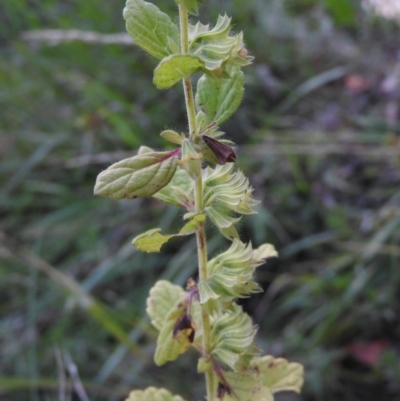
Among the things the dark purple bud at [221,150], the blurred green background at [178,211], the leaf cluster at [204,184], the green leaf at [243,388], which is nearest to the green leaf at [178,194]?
the leaf cluster at [204,184]

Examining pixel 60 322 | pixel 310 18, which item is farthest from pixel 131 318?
pixel 310 18

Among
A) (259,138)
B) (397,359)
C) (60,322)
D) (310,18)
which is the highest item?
(310,18)

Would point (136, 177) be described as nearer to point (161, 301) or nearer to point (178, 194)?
point (178, 194)

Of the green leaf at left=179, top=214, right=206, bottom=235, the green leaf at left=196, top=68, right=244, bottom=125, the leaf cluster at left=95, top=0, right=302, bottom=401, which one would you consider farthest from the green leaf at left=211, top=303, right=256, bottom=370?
the green leaf at left=196, top=68, right=244, bottom=125

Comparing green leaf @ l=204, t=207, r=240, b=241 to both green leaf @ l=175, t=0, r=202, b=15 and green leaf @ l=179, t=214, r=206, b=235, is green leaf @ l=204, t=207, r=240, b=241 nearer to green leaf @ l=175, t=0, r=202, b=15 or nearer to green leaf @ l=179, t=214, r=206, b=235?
green leaf @ l=179, t=214, r=206, b=235

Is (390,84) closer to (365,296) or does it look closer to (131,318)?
(365,296)

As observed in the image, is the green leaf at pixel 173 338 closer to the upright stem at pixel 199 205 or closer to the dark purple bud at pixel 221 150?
the upright stem at pixel 199 205
